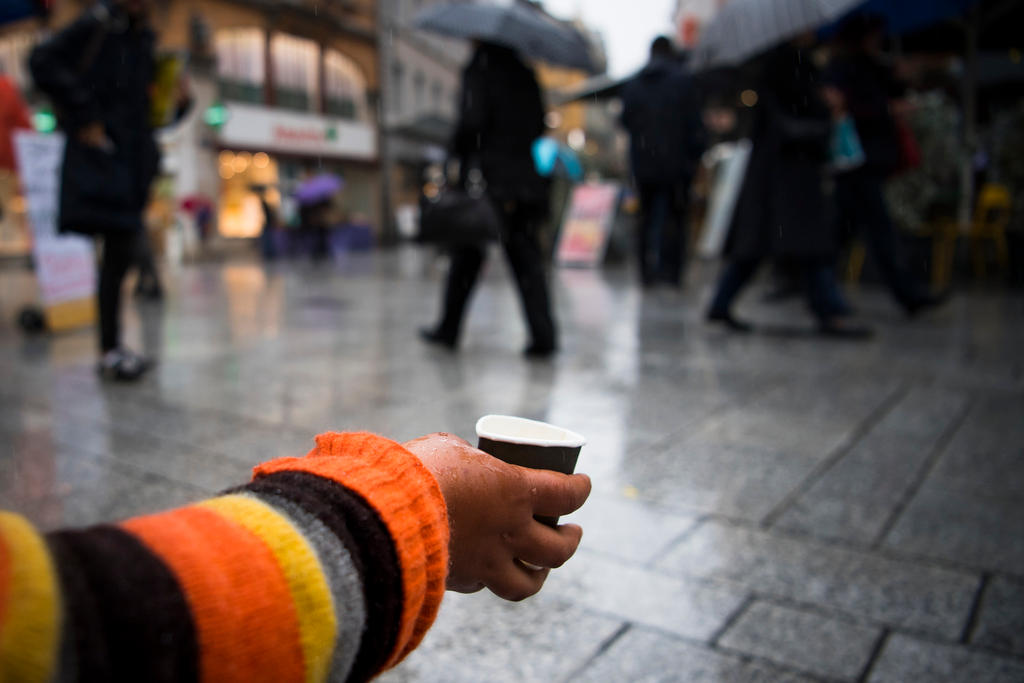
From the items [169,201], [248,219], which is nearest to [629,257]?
[169,201]

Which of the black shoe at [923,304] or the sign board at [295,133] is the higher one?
the sign board at [295,133]

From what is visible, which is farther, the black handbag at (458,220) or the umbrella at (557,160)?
the umbrella at (557,160)

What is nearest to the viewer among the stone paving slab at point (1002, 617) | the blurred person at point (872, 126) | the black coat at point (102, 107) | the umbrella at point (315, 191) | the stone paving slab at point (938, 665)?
the stone paving slab at point (938, 665)

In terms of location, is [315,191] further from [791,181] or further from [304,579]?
[304,579]

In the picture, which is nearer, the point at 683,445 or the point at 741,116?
the point at 683,445

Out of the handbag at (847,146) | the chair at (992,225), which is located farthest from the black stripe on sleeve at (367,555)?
the chair at (992,225)

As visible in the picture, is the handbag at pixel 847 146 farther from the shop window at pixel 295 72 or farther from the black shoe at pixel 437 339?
the shop window at pixel 295 72

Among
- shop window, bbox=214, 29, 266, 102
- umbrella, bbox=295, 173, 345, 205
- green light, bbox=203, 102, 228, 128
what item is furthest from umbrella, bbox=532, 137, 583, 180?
shop window, bbox=214, 29, 266, 102

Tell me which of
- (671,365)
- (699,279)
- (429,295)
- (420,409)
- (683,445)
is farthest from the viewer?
(699,279)

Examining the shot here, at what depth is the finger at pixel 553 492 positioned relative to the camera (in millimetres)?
894

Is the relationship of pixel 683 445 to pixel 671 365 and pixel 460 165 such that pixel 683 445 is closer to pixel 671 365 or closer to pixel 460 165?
pixel 671 365

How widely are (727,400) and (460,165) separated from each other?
201 centimetres

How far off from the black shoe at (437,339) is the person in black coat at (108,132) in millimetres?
1611

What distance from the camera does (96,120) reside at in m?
4.03
